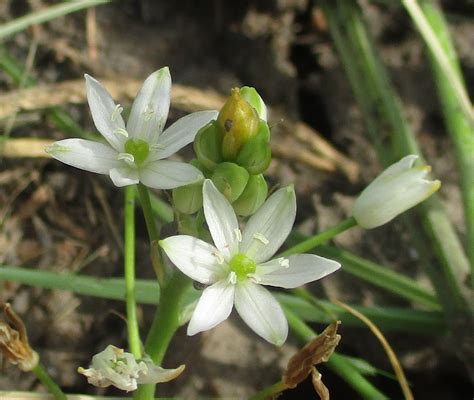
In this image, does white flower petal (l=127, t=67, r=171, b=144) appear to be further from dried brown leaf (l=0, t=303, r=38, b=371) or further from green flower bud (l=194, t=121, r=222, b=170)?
dried brown leaf (l=0, t=303, r=38, b=371)

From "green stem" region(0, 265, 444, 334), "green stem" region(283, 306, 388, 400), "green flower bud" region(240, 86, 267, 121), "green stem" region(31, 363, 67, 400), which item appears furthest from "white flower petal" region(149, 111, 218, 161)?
"green stem" region(283, 306, 388, 400)

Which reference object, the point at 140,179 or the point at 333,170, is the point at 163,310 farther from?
the point at 333,170

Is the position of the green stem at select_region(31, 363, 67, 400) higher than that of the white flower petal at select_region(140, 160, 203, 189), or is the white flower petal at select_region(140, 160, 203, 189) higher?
the white flower petal at select_region(140, 160, 203, 189)

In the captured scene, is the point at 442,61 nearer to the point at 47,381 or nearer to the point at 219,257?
the point at 219,257

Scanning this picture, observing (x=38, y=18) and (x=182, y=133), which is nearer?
(x=182, y=133)

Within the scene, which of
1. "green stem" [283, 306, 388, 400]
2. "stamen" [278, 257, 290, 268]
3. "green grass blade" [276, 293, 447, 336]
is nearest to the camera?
"stamen" [278, 257, 290, 268]

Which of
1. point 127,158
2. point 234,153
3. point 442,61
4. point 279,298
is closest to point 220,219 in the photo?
point 234,153

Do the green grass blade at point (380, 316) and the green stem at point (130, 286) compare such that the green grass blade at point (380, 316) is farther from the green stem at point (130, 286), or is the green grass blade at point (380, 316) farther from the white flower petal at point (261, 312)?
the white flower petal at point (261, 312)
